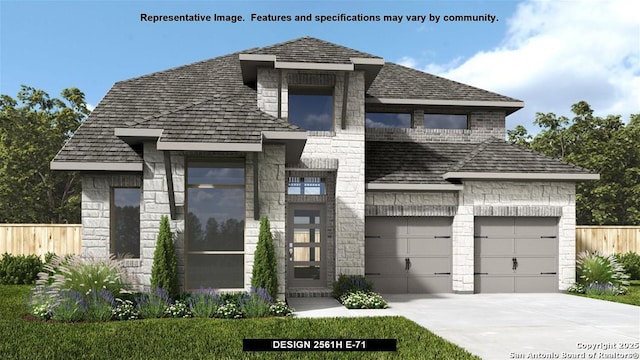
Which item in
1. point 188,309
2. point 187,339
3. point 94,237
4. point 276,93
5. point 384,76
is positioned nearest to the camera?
point 187,339

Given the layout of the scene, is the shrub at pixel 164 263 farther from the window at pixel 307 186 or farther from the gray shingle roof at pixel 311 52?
the gray shingle roof at pixel 311 52

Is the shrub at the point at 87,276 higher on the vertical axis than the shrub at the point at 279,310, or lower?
higher

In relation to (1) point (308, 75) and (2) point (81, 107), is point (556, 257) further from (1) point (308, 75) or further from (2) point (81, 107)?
(2) point (81, 107)

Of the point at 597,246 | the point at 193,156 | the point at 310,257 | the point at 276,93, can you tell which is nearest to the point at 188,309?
the point at 193,156

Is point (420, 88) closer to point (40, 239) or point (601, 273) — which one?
point (601, 273)

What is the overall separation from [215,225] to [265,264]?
159 cm

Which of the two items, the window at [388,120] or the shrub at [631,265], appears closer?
the window at [388,120]

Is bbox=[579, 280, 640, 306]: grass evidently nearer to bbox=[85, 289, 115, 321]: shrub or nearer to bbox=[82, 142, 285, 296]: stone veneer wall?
bbox=[82, 142, 285, 296]: stone veneer wall

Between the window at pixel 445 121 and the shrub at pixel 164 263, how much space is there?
9.88 m

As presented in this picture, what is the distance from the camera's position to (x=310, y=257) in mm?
16375

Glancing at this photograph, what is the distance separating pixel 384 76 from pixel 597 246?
1035 centimetres

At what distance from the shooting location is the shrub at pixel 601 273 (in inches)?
642

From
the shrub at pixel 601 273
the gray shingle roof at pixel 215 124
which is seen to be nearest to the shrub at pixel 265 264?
the gray shingle roof at pixel 215 124

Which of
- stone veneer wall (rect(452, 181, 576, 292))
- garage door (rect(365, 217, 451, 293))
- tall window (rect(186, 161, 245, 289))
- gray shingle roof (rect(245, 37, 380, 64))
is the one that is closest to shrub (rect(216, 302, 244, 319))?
tall window (rect(186, 161, 245, 289))
